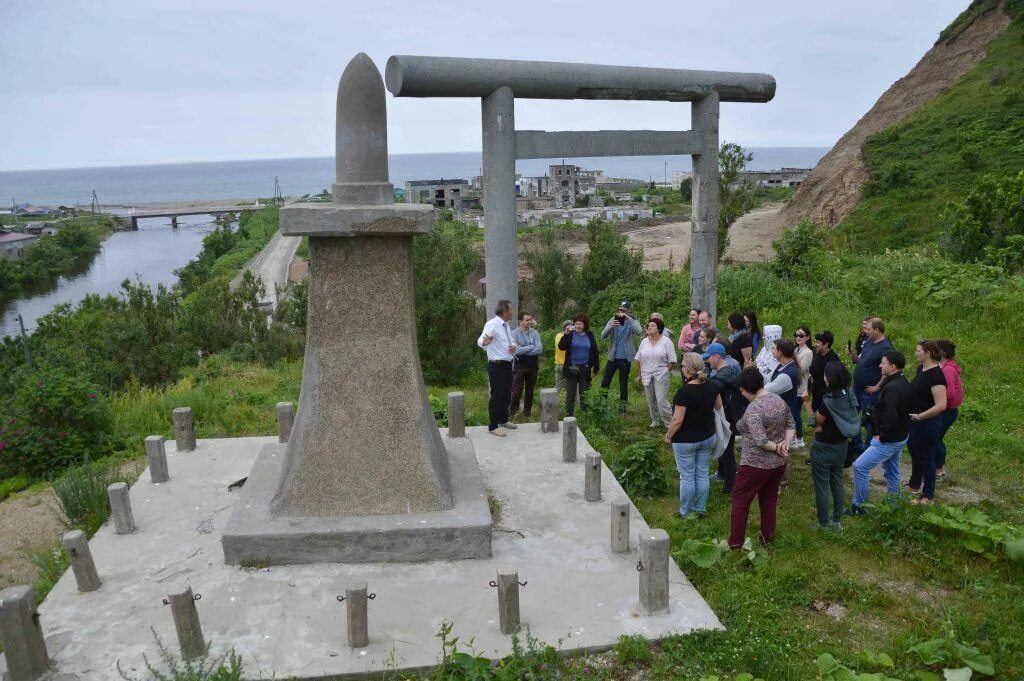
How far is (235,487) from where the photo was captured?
27.3 ft

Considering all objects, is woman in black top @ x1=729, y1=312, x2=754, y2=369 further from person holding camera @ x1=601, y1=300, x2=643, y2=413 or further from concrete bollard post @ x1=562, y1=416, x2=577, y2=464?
concrete bollard post @ x1=562, y1=416, x2=577, y2=464

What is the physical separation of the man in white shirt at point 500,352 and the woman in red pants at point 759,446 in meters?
3.33

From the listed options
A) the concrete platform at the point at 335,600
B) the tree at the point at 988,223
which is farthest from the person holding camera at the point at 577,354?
the tree at the point at 988,223

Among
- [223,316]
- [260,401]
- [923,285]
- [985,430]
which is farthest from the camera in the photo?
[223,316]

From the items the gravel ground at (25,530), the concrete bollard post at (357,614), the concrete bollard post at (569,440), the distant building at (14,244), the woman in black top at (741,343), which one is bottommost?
the gravel ground at (25,530)

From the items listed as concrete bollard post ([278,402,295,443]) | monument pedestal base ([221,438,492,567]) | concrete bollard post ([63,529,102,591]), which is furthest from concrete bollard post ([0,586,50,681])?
concrete bollard post ([278,402,295,443])

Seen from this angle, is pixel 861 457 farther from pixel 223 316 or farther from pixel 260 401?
pixel 223 316

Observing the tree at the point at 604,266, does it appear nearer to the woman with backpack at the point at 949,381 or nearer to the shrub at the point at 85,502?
the woman with backpack at the point at 949,381

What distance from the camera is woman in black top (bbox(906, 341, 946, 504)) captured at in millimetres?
7160

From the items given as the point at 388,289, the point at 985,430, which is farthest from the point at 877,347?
the point at 388,289

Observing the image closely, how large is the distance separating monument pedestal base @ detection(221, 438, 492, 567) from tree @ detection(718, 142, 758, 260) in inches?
469

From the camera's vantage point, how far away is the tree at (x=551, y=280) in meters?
28.7

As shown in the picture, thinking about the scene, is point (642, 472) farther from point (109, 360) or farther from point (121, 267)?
point (121, 267)

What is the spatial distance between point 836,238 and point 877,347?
26801 millimetres
